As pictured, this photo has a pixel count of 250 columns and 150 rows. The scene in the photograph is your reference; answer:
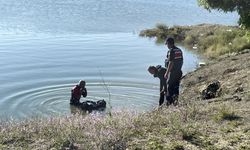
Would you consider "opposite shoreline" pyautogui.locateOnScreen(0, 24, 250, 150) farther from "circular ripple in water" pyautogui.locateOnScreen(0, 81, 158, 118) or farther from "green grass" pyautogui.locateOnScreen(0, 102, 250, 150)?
"circular ripple in water" pyautogui.locateOnScreen(0, 81, 158, 118)

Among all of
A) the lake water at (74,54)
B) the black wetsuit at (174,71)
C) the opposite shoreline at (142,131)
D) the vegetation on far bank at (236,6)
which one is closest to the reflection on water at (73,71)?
the lake water at (74,54)

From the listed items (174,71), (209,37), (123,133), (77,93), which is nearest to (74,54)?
(209,37)

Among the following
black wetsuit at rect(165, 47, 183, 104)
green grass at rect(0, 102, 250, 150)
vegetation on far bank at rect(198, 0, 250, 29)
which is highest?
vegetation on far bank at rect(198, 0, 250, 29)

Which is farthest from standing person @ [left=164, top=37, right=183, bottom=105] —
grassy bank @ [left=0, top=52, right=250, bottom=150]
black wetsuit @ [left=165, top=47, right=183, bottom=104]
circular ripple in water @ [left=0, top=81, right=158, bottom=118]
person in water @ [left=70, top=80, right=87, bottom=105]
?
grassy bank @ [left=0, top=52, right=250, bottom=150]

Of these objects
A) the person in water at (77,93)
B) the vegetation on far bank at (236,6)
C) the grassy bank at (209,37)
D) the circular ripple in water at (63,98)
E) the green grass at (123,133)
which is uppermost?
the vegetation on far bank at (236,6)

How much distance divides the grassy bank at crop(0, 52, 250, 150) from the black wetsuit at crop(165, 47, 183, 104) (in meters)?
3.85

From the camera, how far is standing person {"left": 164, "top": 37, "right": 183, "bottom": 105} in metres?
13.8

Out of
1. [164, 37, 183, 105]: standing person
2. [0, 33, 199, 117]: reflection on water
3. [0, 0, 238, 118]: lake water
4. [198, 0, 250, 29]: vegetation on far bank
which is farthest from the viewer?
[0, 0, 238, 118]: lake water

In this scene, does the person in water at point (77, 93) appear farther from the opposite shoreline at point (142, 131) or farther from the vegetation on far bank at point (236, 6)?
the opposite shoreline at point (142, 131)

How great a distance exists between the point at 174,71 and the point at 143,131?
5.98 m

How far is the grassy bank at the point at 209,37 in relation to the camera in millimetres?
28906

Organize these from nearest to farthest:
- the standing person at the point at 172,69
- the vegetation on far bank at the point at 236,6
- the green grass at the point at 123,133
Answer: the green grass at the point at 123,133
the standing person at the point at 172,69
the vegetation on far bank at the point at 236,6

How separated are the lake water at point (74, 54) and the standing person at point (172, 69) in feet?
5.21

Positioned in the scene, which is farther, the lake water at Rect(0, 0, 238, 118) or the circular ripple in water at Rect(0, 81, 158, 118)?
the lake water at Rect(0, 0, 238, 118)
